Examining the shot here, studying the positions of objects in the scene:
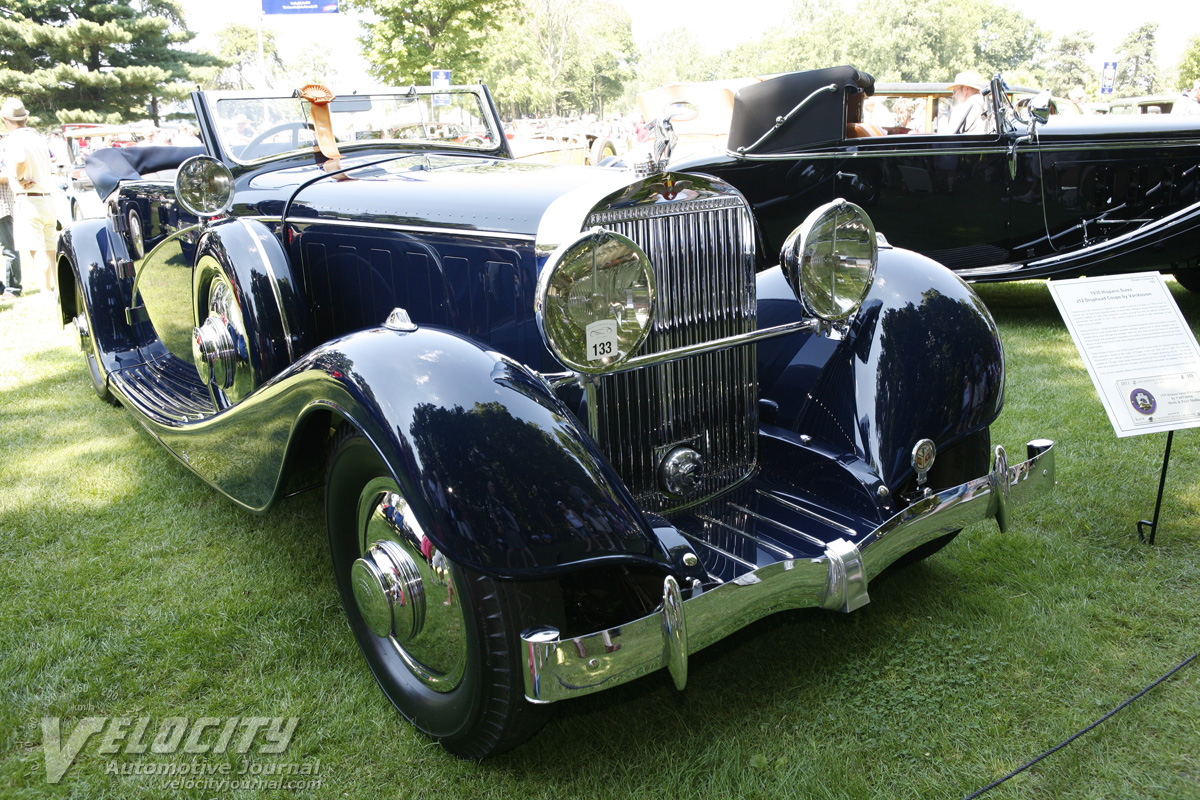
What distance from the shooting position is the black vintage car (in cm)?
572

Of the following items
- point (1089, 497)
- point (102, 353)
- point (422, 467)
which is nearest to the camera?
point (422, 467)

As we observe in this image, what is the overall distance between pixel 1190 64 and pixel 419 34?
1425 inches

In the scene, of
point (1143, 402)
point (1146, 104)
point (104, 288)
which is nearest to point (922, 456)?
point (1143, 402)

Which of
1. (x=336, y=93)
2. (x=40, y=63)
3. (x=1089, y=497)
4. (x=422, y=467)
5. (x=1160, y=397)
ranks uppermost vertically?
(x=40, y=63)

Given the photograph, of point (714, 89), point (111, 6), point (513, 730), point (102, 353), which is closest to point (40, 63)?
point (111, 6)

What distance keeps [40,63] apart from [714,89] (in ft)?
88.7

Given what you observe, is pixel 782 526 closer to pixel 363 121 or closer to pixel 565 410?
pixel 565 410

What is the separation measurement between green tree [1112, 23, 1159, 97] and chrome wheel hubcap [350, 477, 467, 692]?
88363 millimetres

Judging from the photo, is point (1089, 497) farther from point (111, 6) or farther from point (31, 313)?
point (111, 6)

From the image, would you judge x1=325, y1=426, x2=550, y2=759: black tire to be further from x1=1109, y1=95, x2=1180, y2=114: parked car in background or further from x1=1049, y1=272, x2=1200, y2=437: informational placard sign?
x1=1109, y1=95, x2=1180, y2=114: parked car in background

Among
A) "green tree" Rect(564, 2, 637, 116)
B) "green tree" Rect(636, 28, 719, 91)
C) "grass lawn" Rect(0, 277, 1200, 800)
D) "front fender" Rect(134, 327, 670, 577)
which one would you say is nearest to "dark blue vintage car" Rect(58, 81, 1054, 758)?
"front fender" Rect(134, 327, 670, 577)

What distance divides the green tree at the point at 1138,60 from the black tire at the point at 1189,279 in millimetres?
81281

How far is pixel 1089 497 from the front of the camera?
10.5 feet

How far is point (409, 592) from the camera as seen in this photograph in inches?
73.7
